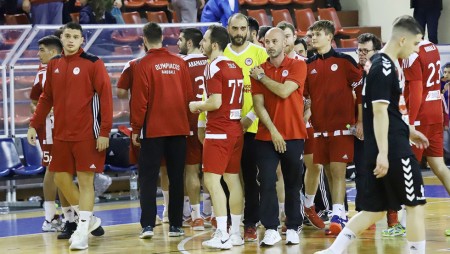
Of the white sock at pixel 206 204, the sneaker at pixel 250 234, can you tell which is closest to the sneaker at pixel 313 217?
the sneaker at pixel 250 234

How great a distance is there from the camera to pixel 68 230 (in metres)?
10.7

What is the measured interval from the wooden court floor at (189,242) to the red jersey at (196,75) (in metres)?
1.27

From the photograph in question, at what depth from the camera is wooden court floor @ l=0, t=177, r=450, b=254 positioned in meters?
9.23

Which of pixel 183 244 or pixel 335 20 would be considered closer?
pixel 183 244

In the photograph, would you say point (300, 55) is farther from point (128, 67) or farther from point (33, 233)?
point (33, 233)

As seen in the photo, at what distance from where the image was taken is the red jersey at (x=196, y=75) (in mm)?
11148

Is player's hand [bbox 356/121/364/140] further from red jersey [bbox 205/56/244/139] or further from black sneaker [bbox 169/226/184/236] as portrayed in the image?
black sneaker [bbox 169/226/184/236]

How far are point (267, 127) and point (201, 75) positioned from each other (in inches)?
82.8

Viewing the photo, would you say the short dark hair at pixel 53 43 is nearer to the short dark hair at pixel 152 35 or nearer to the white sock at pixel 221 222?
the short dark hair at pixel 152 35

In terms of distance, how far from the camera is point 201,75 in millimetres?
11211

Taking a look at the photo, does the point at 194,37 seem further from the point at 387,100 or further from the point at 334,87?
the point at 387,100

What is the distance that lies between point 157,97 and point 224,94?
1.07 m

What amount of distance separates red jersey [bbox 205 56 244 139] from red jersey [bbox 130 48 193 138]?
2.72 feet

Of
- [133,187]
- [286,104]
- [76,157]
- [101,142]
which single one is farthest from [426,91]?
[133,187]
